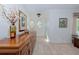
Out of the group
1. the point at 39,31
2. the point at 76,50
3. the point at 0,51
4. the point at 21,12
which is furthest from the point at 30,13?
the point at 76,50

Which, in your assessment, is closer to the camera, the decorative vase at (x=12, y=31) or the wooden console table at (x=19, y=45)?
the wooden console table at (x=19, y=45)

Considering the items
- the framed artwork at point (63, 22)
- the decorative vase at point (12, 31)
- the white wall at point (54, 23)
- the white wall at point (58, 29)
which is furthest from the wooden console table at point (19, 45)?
the framed artwork at point (63, 22)

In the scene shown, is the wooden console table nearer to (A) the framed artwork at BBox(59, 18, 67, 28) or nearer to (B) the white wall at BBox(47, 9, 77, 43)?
(B) the white wall at BBox(47, 9, 77, 43)

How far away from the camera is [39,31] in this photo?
2645mm

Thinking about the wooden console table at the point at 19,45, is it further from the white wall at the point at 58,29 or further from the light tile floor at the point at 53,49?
the white wall at the point at 58,29

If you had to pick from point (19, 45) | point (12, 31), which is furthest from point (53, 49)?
point (12, 31)

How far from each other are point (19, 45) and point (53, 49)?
2.10ft

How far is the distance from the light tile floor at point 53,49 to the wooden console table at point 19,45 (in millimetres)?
108

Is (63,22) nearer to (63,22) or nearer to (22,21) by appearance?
(63,22)

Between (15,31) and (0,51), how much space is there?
1.55 feet

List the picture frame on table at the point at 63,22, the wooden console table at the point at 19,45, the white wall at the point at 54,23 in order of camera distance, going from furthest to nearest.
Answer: the picture frame on table at the point at 63,22 → the white wall at the point at 54,23 → the wooden console table at the point at 19,45

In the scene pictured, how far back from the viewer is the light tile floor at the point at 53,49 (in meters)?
2.56

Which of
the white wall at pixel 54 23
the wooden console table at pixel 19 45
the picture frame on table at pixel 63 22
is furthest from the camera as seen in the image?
the picture frame on table at pixel 63 22

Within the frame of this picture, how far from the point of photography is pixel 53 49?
8.51ft
